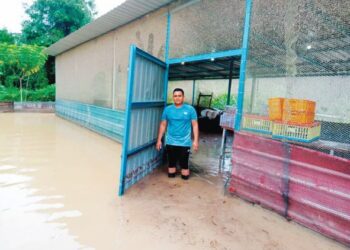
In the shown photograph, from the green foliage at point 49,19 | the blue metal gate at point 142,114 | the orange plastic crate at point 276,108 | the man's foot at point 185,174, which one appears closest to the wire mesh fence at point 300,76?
the orange plastic crate at point 276,108

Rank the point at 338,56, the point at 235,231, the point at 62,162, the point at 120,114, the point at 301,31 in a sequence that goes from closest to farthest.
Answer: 1. the point at 235,231
2. the point at 301,31
3. the point at 338,56
4. the point at 62,162
5. the point at 120,114

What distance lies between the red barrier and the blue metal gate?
4.96ft

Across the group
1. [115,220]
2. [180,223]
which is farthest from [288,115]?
[115,220]

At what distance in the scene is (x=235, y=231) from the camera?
2.59m

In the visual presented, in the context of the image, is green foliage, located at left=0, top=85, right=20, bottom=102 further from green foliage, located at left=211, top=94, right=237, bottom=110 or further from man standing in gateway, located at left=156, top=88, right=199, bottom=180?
man standing in gateway, located at left=156, top=88, right=199, bottom=180

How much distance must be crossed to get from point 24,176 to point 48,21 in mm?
23159

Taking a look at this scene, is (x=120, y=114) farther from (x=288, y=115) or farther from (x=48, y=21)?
(x=48, y=21)

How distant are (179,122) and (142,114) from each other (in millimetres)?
648

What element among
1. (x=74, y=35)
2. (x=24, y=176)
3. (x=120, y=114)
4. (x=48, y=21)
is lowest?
(x=24, y=176)

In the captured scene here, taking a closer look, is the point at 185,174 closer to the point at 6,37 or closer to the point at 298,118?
the point at 298,118

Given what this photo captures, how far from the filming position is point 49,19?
2211 centimetres

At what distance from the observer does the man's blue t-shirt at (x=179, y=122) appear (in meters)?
3.90

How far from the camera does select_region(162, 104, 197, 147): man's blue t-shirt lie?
390 centimetres

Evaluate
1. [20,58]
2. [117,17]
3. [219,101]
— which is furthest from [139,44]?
[20,58]
